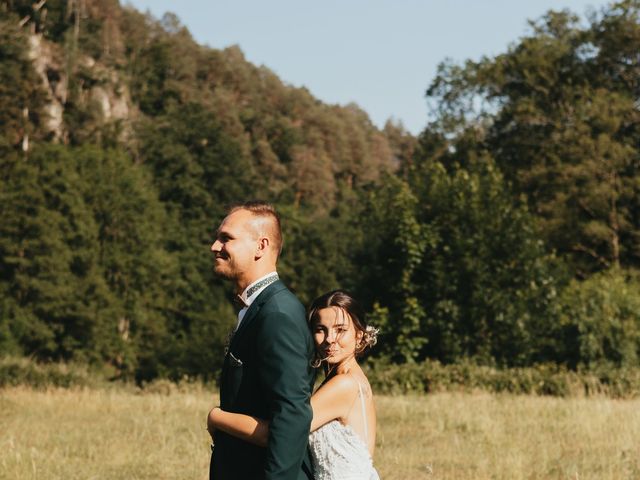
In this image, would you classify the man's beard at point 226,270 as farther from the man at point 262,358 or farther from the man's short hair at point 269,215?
the man's short hair at point 269,215

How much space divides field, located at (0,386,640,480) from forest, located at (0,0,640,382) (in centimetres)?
1050

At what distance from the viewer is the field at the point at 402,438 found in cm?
905

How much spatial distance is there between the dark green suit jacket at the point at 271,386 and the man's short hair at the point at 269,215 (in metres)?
0.18

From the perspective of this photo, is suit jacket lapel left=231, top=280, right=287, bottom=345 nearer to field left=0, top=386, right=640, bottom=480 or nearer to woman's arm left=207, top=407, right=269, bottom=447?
woman's arm left=207, top=407, right=269, bottom=447

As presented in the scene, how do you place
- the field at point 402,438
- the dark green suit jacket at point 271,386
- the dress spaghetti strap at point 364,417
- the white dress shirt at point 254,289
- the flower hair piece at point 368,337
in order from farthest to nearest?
the field at point 402,438
the flower hair piece at point 368,337
the dress spaghetti strap at point 364,417
the white dress shirt at point 254,289
the dark green suit jacket at point 271,386

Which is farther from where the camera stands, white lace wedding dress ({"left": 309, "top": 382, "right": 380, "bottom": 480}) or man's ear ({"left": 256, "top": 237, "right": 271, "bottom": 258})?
white lace wedding dress ({"left": 309, "top": 382, "right": 380, "bottom": 480})

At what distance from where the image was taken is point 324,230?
6225cm

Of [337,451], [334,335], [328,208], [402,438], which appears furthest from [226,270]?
[328,208]

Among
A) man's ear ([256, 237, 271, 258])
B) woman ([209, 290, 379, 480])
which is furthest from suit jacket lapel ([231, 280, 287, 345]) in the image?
woman ([209, 290, 379, 480])

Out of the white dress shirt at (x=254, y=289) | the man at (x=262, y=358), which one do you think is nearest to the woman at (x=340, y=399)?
the man at (x=262, y=358)

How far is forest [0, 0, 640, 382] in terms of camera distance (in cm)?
2872

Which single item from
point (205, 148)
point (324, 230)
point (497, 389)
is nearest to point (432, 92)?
point (324, 230)

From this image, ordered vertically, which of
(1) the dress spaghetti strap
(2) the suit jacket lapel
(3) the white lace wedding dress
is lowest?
(3) the white lace wedding dress

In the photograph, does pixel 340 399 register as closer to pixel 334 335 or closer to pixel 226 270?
pixel 334 335
